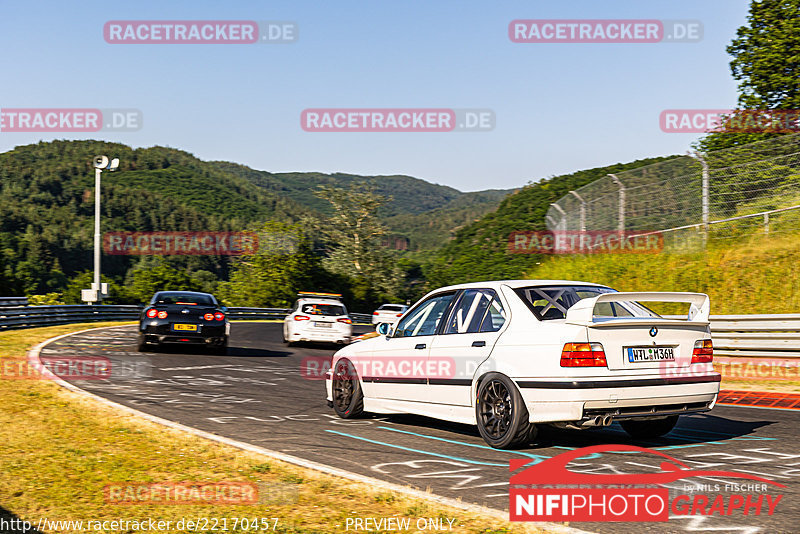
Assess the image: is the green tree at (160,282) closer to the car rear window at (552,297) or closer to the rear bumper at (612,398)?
the car rear window at (552,297)

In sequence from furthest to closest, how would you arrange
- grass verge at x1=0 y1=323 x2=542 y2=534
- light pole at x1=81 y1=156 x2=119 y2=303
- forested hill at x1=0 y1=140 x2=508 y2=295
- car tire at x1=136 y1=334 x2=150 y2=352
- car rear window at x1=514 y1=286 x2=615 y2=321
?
forested hill at x1=0 y1=140 x2=508 y2=295, light pole at x1=81 y1=156 x2=119 y2=303, car tire at x1=136 y1=334 x2=150 y2=352, car rear window at x1=514 y1=286 x2=615 y2=321, grass verge at x1=0 y1=323 x2=542 y2=534

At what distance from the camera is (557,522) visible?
189 inches

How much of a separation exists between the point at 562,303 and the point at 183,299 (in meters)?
12.8

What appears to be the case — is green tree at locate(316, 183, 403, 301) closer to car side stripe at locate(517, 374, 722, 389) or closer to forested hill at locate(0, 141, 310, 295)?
forested hill at locate(0, 141, 310, 295)

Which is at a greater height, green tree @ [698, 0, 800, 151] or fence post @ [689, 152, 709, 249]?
green tree @ [698, 0, 800, 151]

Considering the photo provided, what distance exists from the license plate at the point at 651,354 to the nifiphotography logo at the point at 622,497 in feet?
3.27

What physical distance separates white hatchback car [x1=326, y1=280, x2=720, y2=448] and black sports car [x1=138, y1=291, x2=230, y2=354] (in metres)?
9.95

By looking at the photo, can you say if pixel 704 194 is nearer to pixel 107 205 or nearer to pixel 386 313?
pixel 386 313

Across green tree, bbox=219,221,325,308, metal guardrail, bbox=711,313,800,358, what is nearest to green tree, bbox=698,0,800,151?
metal guardrail, bbox=711,313,800,358

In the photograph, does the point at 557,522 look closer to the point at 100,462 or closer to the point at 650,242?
the point at 100,462

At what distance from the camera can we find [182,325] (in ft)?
58.4

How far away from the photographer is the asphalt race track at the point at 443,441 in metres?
5.52

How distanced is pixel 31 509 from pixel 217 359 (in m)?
12.7

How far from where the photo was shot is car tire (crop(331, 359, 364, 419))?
935cm
